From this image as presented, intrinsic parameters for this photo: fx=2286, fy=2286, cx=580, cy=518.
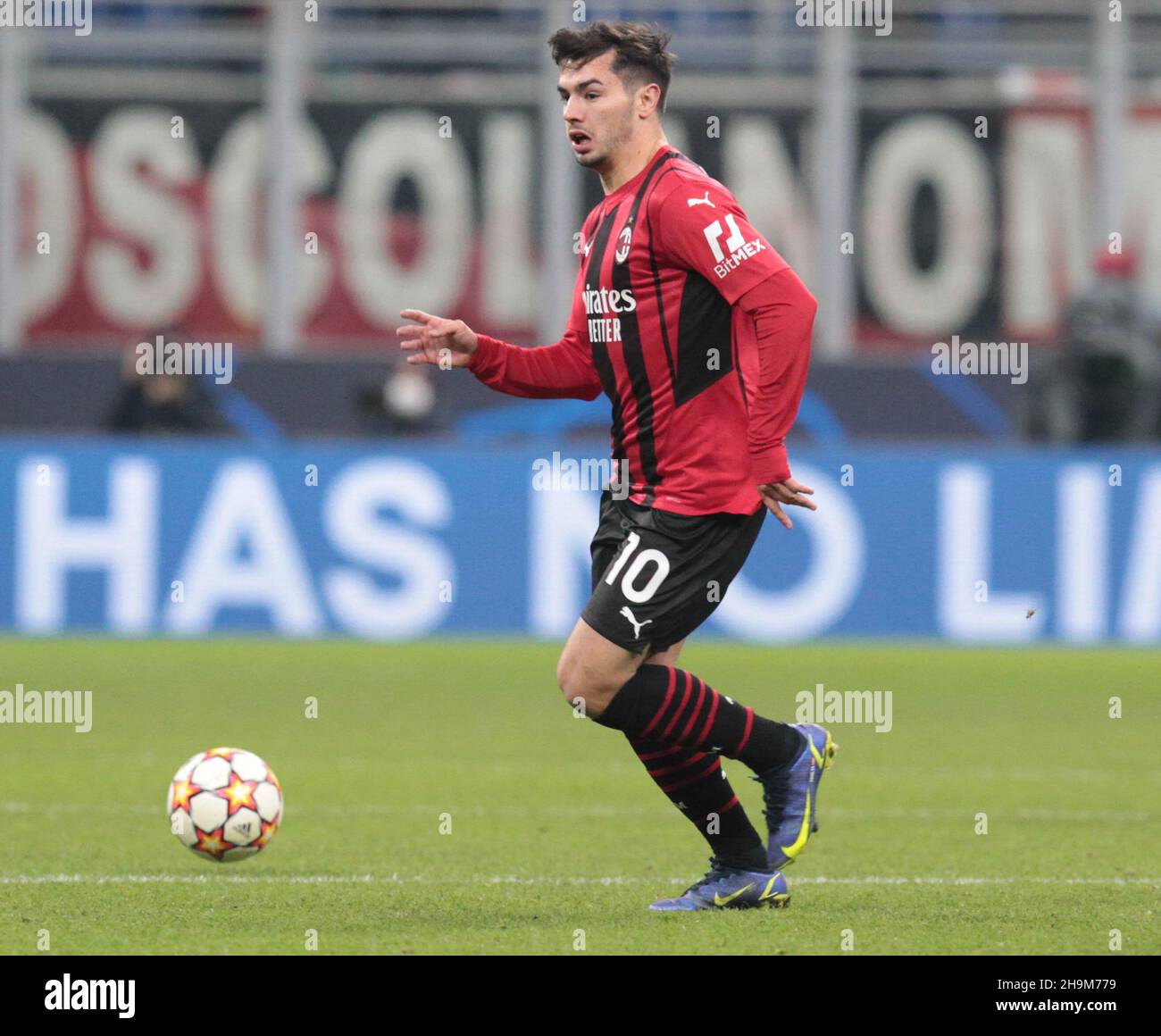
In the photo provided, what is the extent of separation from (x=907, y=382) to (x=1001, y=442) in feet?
2.98

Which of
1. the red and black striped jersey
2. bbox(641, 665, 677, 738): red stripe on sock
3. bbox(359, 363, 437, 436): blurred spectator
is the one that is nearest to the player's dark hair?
the red and black striped jersey

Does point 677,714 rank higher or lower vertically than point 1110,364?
lower

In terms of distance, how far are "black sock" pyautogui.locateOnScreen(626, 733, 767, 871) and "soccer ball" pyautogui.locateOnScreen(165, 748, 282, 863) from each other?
4.38ft

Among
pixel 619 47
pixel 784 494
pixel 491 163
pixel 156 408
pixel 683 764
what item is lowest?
pixel 683 764

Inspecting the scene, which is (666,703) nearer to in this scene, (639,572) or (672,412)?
(639,572)

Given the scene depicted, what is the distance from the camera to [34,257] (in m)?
20.4

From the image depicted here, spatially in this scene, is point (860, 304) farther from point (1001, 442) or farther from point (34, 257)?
point (34, 257)

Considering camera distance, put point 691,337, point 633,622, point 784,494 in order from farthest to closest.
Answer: point 691,337, point 633,622, point 784,494

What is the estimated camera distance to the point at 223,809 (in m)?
7.07

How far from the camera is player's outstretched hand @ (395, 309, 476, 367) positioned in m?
6.56

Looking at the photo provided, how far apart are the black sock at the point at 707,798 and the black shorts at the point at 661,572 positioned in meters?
0.35

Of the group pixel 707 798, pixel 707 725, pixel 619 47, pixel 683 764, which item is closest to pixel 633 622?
pixel 707 725

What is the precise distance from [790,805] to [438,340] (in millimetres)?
1683

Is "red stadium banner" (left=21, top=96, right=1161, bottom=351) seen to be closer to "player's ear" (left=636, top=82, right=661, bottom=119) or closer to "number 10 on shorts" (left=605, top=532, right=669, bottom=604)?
"player's ear" (left=636, top=82, right=661, bottom=119)
